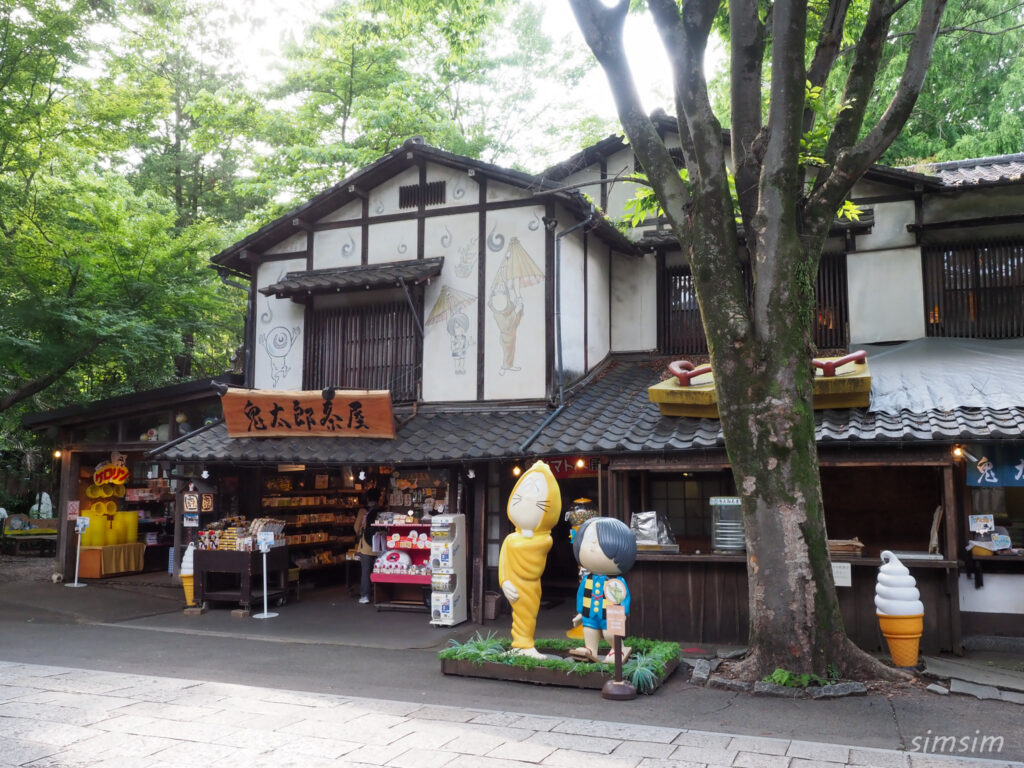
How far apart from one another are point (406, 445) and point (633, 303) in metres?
5.30

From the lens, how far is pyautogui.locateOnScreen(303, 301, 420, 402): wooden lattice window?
13727 millimetres

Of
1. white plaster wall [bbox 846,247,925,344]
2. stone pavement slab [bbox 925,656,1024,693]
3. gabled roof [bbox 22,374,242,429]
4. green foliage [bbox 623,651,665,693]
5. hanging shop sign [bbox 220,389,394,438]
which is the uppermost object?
white plaster wall [bbox 846,247,925,344]

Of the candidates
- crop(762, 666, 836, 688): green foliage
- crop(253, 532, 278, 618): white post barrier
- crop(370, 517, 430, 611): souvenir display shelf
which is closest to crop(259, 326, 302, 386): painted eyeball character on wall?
crop(253, 532, 278, 618): white post barrier

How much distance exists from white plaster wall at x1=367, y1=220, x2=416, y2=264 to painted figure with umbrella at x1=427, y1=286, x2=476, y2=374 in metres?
1.08

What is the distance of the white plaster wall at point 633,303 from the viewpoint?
1453 centimetres

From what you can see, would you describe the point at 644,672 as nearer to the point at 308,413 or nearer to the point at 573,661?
the point at 573,661

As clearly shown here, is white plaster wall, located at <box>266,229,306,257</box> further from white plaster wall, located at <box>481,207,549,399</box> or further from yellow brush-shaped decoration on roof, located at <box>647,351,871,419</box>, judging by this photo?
yellow brush-shaped decoration on roof, located at <box>647,351,871,419</box>

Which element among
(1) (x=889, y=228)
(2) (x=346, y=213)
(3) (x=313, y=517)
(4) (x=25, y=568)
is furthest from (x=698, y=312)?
(4) (x=25, y=568)

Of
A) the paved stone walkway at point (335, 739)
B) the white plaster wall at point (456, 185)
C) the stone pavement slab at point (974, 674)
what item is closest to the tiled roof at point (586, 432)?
the stone pavement slab at point (974, 674)

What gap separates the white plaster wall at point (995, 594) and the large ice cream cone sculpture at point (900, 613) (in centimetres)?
208

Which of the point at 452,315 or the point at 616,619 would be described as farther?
the point at 452,315

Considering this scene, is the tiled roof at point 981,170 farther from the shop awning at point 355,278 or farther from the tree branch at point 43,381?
the tree branch at point 43,381

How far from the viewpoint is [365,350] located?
1412 cm

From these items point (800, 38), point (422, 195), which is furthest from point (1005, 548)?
point (422, 195)
